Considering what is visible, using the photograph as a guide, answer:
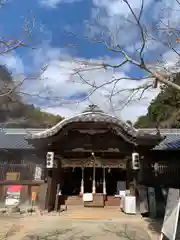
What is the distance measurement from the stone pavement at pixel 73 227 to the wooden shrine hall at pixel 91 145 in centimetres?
206

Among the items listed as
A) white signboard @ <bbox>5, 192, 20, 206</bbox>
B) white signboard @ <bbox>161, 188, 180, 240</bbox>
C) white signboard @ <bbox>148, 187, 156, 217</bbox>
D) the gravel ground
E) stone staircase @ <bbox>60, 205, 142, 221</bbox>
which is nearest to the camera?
white signboard @ <bbox>161, 188, 180, 240</bbox>

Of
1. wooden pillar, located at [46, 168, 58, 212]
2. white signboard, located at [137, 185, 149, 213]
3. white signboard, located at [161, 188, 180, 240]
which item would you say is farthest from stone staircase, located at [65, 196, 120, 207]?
white signboard, located at [161, 188, 180, 240]

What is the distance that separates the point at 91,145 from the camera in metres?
13.8

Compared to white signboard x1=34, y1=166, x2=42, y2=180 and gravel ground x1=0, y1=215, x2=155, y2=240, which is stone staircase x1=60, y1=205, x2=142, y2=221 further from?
A: white signboard x1=34, y1=166, x2=42, y2=180

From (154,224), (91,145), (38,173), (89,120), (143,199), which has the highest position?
(89,120)

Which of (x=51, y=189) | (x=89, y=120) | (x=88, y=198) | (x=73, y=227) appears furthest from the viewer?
(x=88, y=198)

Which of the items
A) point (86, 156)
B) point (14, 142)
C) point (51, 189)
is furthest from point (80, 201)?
point (14, 142)

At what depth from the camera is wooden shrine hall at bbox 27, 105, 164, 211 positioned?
1290cm

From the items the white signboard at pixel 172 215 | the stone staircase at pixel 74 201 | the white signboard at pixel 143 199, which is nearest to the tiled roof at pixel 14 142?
the stone staircase at pixel 74 201

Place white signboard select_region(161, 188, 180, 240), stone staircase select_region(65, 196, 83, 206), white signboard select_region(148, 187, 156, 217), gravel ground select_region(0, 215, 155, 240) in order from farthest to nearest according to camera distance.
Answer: stone staircase select_region(65, 196, 83, 206)
white signboard select_region(148, 187, 156, 217)
gravel ground select_region(0, 215, 155, 240)
white signboard select_region(161, 188, 180, 240)

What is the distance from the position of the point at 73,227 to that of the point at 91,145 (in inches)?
207

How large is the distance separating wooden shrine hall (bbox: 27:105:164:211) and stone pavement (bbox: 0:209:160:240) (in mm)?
2057

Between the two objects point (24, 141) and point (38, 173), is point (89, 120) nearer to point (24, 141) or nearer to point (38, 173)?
point (38, 173)

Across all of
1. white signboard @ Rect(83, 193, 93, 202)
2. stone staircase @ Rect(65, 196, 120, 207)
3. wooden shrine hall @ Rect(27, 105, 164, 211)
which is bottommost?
stone staircase @ Rect(65, 196, 120, 207)
